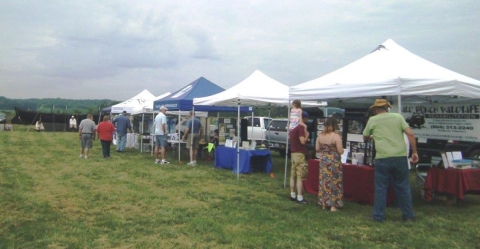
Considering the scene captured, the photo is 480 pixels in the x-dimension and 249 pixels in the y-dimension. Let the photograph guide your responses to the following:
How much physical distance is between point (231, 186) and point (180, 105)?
4.32 meters

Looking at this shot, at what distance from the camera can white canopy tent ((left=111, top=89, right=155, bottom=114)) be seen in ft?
57.4

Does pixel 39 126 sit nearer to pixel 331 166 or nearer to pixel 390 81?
pixel 331 166

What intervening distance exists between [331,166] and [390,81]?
1.54 m

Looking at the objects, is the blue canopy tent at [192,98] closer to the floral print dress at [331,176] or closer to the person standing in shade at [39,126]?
the floral print dress at [331,176]

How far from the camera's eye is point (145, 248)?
177 inches

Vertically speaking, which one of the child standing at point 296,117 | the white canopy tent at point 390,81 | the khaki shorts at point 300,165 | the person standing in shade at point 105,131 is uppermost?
the white canopy tent at point 390,81

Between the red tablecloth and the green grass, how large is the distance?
27 centimetres

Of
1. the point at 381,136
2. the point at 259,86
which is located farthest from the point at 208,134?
the point at 381,136

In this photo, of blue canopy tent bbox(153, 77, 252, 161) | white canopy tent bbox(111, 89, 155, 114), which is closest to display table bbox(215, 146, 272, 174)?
blue canopy tent bbox(153, 77, 252, 161)

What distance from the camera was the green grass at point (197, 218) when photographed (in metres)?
4.73

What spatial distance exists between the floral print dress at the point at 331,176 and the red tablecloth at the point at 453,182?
1.68 m

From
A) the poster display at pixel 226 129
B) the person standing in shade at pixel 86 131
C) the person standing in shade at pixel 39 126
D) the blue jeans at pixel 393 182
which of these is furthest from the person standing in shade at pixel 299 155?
the person standing in shade at pixel 39 126

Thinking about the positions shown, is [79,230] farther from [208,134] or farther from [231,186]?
[208,134]

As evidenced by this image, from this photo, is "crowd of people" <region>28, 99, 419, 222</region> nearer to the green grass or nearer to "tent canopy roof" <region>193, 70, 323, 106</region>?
the green grass
